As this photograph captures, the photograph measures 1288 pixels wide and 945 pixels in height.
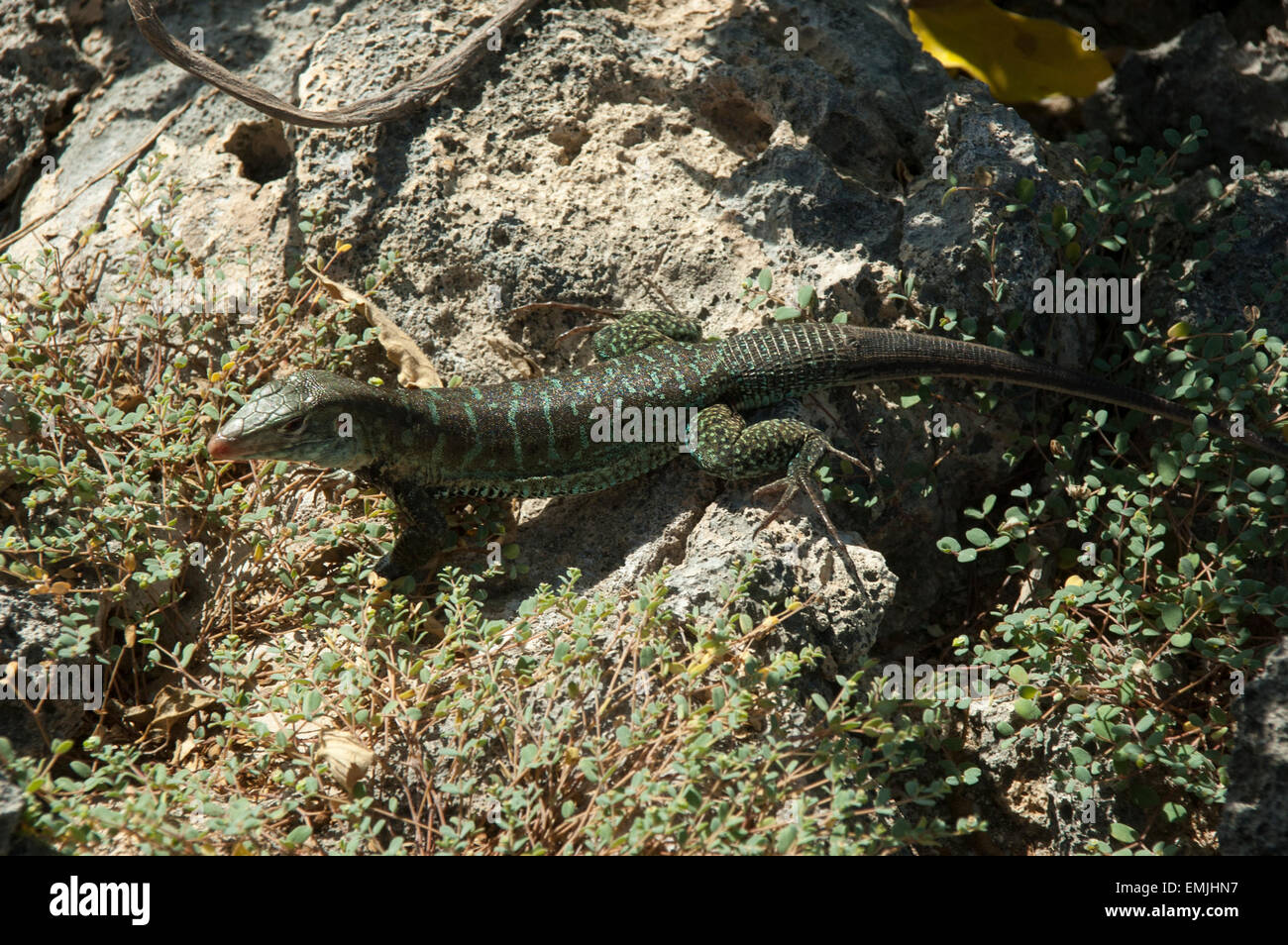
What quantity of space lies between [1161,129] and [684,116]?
2882 millimetres

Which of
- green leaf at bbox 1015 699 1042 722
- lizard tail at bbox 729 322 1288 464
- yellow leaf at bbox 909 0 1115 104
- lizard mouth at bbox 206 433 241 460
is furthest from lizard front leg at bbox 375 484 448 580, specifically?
yellow leaf at bbox 909 0 1115 104

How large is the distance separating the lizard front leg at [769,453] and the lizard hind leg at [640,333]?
1.88 ft

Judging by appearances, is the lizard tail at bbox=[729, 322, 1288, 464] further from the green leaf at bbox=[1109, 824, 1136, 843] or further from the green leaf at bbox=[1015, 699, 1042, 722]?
the green leaf at bbox=[1109, 824, 1136, 843]

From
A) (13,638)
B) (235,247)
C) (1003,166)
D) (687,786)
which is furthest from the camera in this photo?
(235,247)

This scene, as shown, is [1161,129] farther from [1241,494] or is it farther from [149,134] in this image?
[149,134]

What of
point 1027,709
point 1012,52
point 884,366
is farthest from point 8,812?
point 1012,52

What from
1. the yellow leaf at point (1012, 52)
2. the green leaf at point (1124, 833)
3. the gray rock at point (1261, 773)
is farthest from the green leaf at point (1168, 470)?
the yellow leaf at point (1012, 52)

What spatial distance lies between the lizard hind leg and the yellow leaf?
2.48 m

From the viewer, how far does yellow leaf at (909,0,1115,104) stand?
18.9 feet

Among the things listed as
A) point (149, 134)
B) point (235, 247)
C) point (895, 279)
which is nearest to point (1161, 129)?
point (895, 279)

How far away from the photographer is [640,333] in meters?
4.80

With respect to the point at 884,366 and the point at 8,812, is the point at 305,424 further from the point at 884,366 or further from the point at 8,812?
the point at 884,366

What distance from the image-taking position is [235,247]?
5344 mm

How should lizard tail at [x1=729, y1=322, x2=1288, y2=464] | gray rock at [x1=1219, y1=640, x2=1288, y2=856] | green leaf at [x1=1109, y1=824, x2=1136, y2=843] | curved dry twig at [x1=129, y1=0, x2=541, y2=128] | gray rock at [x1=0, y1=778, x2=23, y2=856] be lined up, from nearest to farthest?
gray rock at [x1=0, y1=778, x2=23, y2=856] < gray rock at [x1=1219, y1=640, x2=1288, y2=856] < green leaf at [x1=1109, y1=824, x2=1136, y2=843] < lizard tail at [x1=729, y1=322, x2=1288, y2=464] < curved dry twig at [x1=129, y1=0, x2=541, y2=128]
